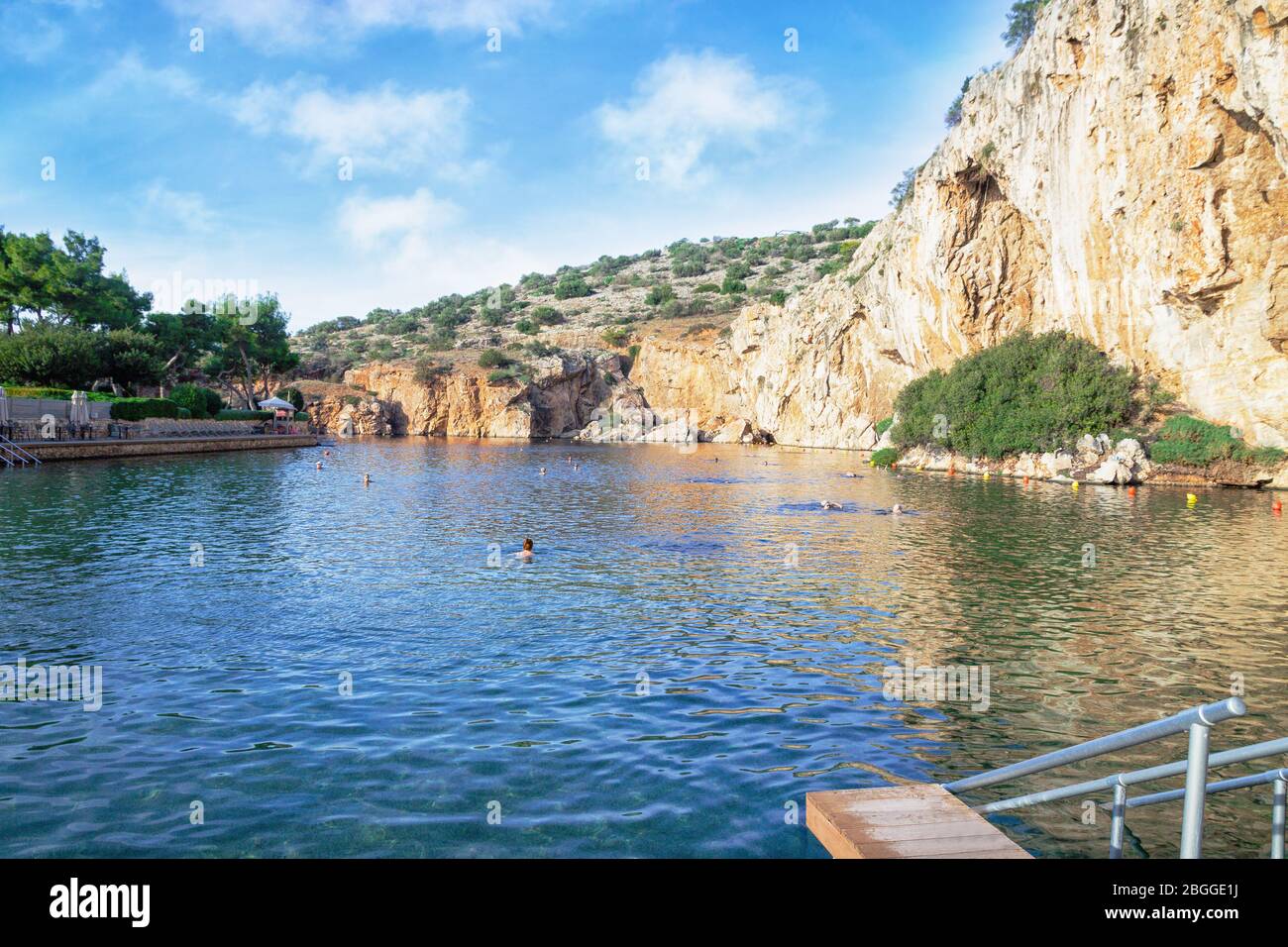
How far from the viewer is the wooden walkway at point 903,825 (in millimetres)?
5465

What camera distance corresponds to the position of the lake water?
6.96 m

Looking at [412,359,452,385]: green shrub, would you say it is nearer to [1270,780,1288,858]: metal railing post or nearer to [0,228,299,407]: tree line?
[0,228,299,407]: tree line


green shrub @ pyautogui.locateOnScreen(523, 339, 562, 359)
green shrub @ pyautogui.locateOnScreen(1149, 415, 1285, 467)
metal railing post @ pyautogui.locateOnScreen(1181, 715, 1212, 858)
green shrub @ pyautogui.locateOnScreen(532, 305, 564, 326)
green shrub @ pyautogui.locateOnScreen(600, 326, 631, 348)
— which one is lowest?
metal railing post @ pyautogui.locateOnScreen(1181, 715, 1212, 858)

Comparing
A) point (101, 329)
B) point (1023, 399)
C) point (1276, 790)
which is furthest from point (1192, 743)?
point (101, 329)

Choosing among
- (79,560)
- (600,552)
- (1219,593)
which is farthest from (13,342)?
(1219,593)

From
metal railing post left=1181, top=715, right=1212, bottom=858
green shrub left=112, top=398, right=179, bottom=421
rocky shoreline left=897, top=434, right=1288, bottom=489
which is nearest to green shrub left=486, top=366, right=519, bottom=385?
green shrub left=112, top=398, right=179, bottom=421

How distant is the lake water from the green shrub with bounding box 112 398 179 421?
30.6 metres

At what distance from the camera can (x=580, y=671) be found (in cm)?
1076

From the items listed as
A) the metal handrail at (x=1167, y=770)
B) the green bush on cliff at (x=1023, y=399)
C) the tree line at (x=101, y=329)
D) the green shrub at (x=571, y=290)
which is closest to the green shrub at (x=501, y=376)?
the tree line at (x=101, y=329)

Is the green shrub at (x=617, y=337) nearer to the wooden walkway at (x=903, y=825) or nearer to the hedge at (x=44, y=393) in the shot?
the hedge at (x=44, y=393)

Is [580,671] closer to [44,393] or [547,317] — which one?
[44,393]

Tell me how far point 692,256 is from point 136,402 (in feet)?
326

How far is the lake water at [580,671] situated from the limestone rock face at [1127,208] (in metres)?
14.7

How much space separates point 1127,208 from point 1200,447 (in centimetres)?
1094
